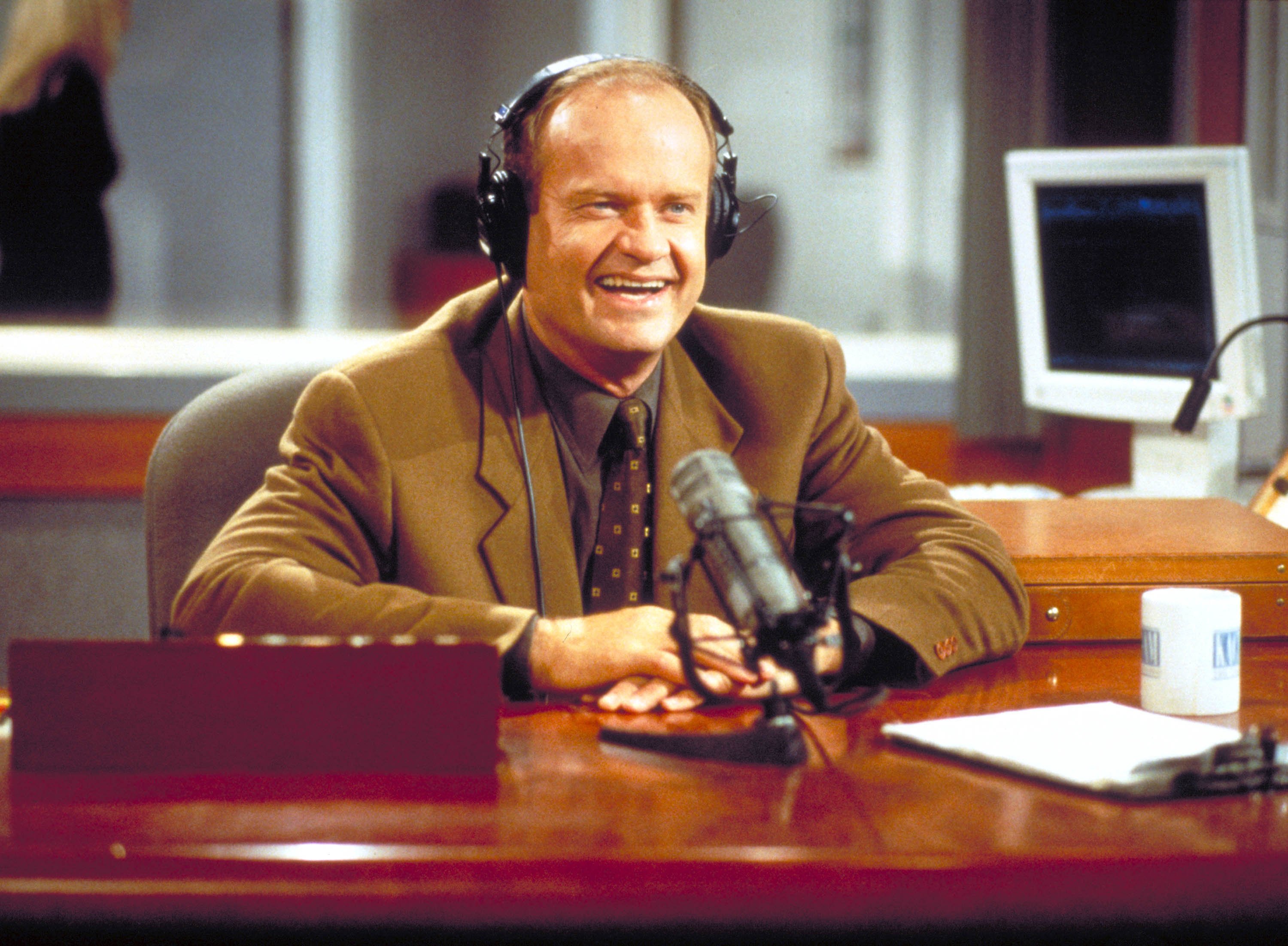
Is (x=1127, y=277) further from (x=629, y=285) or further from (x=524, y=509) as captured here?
(x=524, y=509)

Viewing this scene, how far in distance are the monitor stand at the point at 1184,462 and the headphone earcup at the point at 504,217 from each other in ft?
3.48

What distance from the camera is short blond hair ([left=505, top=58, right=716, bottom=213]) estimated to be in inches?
55.9

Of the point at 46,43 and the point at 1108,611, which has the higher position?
the point at 46,43

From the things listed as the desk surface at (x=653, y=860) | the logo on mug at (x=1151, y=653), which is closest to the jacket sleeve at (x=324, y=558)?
the desk surface at (x=653, y=860)

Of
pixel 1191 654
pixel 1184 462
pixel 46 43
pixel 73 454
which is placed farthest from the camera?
pixel 46 43

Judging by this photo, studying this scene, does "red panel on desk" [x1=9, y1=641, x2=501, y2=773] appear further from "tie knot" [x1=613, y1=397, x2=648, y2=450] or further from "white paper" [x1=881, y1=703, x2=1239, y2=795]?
"tie knot" [x1=613, y1=397, x2=648, y2=450]

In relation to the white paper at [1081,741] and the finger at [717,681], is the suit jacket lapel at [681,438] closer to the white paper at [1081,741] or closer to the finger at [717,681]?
the finger at [717,681]

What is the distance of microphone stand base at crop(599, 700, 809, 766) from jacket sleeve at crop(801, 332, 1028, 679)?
0.27 metres

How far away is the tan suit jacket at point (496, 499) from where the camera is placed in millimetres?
1256

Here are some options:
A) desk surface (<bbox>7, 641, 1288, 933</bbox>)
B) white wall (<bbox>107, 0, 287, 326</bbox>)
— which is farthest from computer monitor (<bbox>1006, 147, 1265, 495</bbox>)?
white wall (<bbox>107, 0, 287, 326</bbox>)

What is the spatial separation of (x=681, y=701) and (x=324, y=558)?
397 millimetres

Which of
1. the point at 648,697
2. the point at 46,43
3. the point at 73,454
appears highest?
the point at 46,43

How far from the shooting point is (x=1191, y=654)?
111cm

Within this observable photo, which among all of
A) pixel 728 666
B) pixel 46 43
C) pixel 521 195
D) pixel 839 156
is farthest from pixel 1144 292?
pixel 839 156
